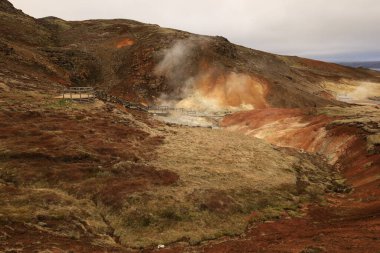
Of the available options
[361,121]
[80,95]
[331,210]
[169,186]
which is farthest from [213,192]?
[80,95]

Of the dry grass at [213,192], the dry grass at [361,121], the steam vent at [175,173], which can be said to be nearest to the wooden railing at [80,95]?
the steam vent at [175,173]

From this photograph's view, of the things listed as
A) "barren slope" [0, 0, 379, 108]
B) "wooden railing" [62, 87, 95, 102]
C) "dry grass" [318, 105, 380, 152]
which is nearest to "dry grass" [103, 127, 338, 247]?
"dry grass" [318, 105, 380, 152]

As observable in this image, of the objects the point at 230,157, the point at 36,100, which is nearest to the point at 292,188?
the point at 230,157

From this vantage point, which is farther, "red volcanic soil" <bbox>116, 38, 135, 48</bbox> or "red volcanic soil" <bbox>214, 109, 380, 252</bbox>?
"red volcanic soil" <bbox>116, 38, 135, 48</bbox>

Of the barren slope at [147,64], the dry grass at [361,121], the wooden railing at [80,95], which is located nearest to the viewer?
the dry grass at [361,121]

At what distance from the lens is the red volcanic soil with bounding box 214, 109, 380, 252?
63.0 ft

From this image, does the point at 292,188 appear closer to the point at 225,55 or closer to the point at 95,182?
the point at 95,182

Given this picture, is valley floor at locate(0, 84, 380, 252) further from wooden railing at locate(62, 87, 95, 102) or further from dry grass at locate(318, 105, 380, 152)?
wooden railing at locate(62, 87, 95, 102)

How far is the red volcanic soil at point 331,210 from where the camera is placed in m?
19.2

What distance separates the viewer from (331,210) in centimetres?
2870

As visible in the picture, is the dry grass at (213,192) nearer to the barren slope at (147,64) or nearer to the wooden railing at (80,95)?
the wooden railing at (80,95)

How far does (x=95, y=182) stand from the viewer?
2844 cm

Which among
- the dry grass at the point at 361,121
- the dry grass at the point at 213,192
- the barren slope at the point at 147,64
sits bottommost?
the dry grass at the point at 213,192

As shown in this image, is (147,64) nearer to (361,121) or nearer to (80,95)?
(80,95)
